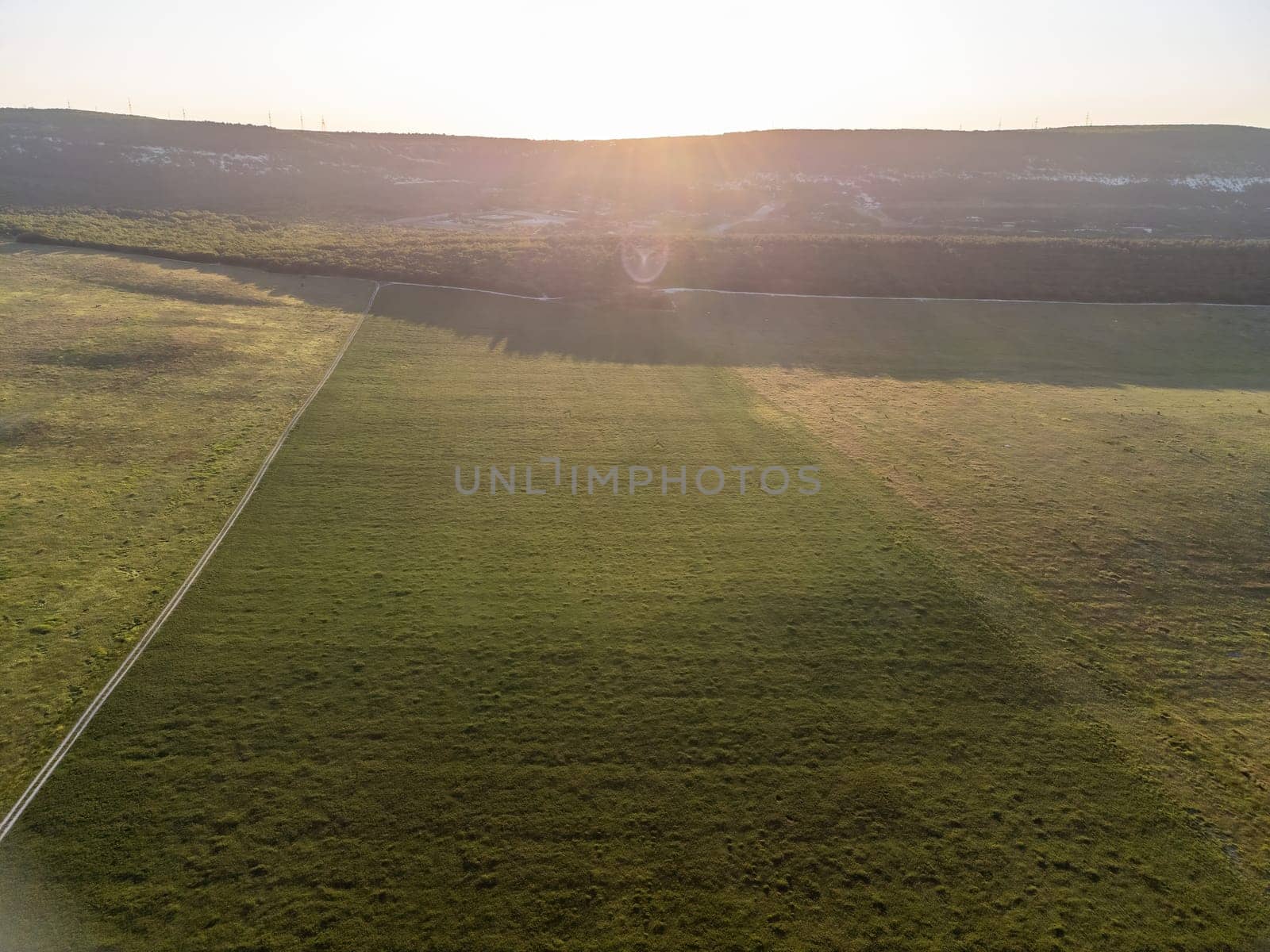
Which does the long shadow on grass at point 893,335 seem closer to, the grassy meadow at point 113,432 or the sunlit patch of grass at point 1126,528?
the sunlit patch of grass at point 1126,528

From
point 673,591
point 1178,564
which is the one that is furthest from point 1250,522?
point 673,591

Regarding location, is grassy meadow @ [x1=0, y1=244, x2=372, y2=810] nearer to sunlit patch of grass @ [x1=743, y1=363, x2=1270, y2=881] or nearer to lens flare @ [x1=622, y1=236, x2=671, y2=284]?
lens flare @ [x1=622, y1=236, x2=671, y2=284]

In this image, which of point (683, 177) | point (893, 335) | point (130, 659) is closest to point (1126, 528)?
point (893, 335)

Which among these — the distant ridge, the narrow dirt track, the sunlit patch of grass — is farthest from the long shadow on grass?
the distant ridge

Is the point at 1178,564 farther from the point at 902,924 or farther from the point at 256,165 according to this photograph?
the point at 256,165

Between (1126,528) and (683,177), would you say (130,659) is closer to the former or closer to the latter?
(1126,528)

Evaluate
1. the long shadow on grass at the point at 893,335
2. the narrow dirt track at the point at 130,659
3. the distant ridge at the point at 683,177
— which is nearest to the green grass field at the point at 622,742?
the narrow dirt track at the point at 130,659
